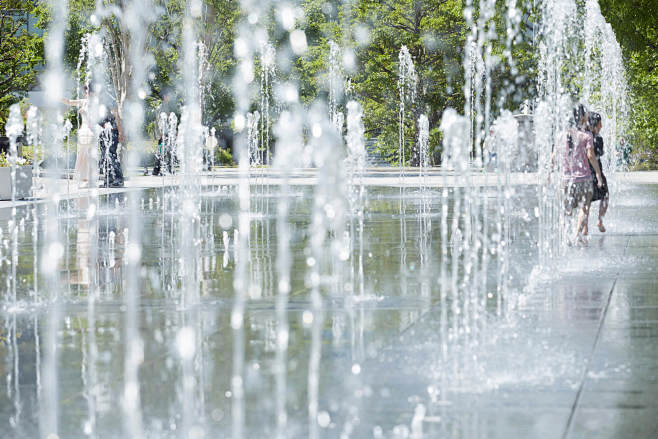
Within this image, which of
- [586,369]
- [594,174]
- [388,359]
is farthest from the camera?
[594,174]

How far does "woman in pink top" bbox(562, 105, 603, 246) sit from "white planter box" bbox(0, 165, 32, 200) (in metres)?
12.4

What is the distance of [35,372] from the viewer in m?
5.88

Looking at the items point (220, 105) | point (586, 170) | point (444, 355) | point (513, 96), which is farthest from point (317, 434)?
point (220, 105)

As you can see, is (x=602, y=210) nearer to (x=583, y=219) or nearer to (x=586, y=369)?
(x=583, y=219)

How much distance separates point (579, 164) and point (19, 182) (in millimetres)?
12635

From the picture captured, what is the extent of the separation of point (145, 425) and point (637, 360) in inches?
102

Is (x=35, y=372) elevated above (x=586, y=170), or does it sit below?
below

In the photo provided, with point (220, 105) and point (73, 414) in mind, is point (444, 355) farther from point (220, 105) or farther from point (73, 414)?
point (220, 105)

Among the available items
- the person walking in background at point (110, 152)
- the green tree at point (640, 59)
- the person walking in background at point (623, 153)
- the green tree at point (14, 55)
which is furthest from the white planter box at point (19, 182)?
the person walking in background at point (623, 153)

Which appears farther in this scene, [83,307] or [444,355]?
[83,307]

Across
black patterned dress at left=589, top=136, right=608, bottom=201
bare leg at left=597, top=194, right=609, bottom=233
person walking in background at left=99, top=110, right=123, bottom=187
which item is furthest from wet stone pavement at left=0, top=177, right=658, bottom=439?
person walking in background at left=99, top=110, right=123, bottom=187

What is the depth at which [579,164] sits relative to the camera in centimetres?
1196

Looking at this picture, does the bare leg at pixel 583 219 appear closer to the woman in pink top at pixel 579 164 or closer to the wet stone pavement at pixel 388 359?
the woman in pink top at pixel 579 164

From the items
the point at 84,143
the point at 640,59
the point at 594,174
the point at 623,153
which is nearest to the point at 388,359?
the point at 594,174
